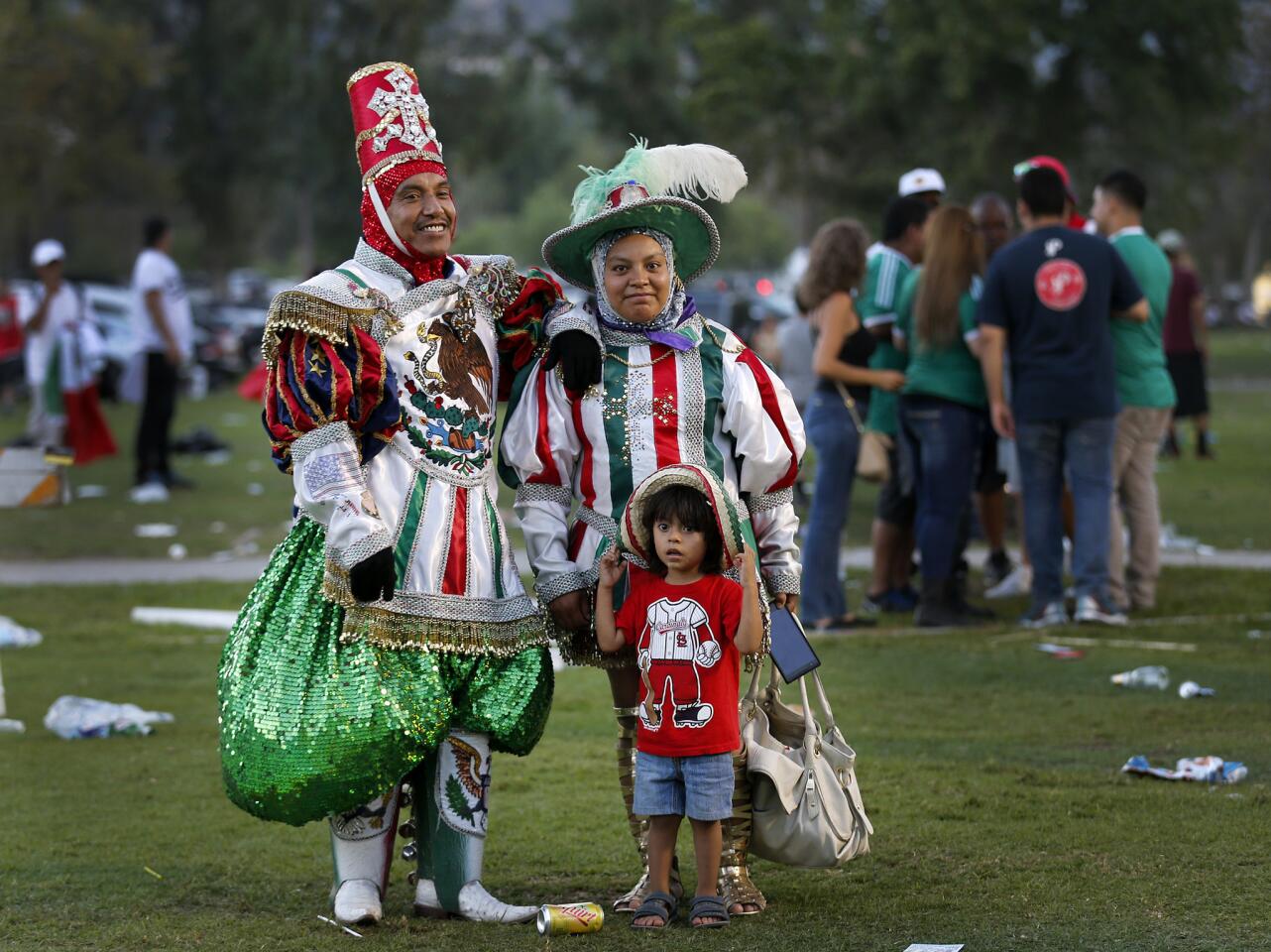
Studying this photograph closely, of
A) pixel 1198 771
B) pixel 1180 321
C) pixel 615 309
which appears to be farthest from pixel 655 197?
pixel 1180 321

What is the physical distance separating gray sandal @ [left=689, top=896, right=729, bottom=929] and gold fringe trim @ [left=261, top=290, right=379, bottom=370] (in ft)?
5.55

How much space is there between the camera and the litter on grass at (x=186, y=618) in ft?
32.7

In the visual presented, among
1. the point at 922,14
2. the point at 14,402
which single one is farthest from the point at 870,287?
the point at 922,14

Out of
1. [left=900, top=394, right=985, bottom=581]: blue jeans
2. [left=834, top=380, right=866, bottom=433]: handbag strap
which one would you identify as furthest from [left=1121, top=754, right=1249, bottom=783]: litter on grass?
[left=834, top=380, right=866, bottom=433]: handbag strap

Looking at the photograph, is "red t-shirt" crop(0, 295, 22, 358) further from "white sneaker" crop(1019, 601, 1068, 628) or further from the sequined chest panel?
the sequined chest panel

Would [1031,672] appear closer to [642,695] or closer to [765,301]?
[642,695]

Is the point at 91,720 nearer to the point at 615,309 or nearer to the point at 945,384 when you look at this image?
the point at 615,309

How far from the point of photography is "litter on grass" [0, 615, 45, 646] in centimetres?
945

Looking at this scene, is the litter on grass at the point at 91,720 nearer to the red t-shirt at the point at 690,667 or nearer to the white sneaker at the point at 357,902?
the white sneaker at the point at 357,902

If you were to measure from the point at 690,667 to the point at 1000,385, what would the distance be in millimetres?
4498

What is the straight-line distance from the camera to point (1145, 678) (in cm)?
782

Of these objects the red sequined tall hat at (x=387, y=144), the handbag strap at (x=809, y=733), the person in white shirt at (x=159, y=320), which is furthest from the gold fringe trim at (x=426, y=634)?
the person in white shirt at (x=159, y=320)

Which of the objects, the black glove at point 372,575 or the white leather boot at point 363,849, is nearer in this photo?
the black glove at point 372,575

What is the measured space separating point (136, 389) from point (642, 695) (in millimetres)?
11428
